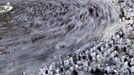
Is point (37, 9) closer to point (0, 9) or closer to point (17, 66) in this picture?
point (0, 9)

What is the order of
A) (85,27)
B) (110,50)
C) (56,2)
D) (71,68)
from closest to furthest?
(71,68), (110,50), (85,27), (56,2)

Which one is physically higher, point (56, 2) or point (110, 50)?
point (56, 2)

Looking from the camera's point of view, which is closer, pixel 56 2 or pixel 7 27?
pixel 7 27

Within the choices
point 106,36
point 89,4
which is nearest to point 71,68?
point 106,36

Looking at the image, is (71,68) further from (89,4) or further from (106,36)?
(89,4)

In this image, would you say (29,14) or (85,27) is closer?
(85,27)

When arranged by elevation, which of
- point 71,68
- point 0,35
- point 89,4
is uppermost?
point 89,4

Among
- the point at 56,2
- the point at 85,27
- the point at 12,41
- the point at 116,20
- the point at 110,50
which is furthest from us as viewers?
the point at 56,2

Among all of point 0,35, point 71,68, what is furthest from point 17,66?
point 0,35

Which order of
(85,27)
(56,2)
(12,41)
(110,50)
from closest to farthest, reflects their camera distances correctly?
(110,50)
(12,41)
(85,27)
(56,2)
